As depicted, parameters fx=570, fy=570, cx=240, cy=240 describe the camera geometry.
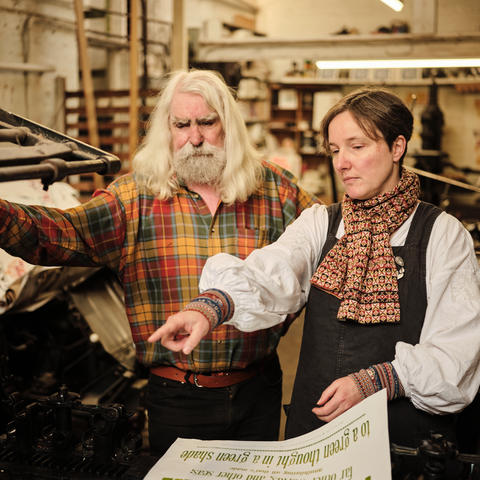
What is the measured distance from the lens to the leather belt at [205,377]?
71.9 inches

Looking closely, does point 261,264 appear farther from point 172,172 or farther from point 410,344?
point 172,172

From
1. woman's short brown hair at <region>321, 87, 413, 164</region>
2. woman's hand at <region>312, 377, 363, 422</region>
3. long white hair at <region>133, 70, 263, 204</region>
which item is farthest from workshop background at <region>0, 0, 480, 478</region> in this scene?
woman's short brown hair at <region>321, 87, 413, 164</region>

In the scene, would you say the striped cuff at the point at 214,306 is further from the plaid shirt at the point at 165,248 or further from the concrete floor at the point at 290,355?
the concrete floor at the point at 290,355

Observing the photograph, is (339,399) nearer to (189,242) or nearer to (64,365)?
(189,242)

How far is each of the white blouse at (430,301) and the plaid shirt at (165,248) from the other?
1.43ft

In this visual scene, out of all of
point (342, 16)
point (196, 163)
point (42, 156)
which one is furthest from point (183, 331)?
point (342, 16)

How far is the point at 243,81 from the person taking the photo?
9766mm

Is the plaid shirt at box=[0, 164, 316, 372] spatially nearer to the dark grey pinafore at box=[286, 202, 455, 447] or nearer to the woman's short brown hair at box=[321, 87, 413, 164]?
the dark grey pinafore at box=[286, 202, 455, 447]

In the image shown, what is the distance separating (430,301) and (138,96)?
190 inches

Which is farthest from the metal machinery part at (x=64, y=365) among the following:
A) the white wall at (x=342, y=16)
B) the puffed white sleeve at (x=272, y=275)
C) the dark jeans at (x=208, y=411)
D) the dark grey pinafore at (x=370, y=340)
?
the white wall at (x=342, y=16)

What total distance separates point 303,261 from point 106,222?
0.68 metres

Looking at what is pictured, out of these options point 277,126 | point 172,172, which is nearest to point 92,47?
point 277,126

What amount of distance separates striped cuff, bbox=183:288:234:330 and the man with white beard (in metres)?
0.56

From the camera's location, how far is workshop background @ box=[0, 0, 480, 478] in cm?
312
